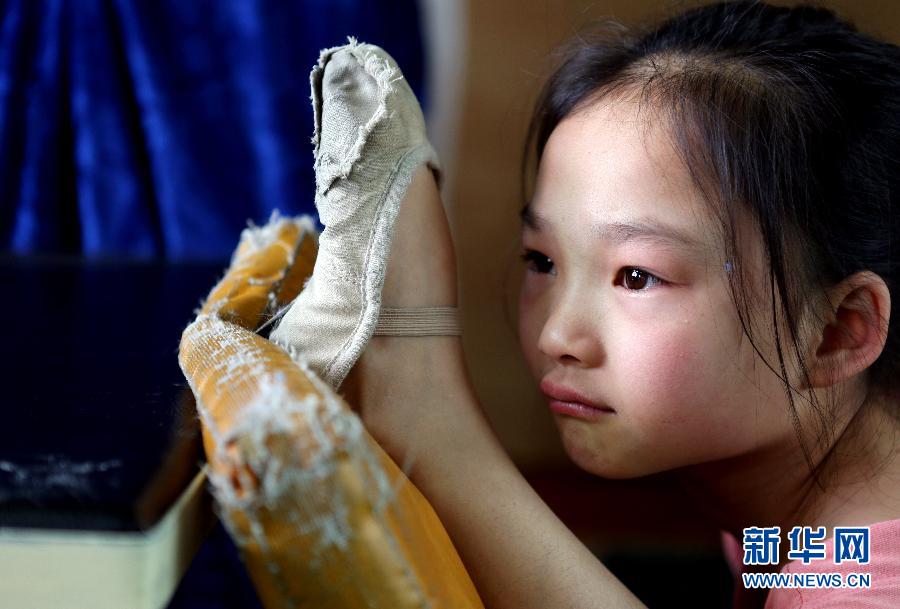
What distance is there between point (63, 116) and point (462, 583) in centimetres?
86

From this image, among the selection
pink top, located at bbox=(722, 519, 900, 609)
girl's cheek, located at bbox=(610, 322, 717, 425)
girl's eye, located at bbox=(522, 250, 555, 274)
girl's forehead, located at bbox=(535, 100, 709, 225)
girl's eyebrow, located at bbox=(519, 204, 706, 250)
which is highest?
girl's forehead, located at bbox=(535, 100, 709, 225)

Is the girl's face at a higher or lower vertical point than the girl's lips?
higher

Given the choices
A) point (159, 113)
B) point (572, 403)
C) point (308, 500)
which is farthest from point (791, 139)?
point (159, 113)

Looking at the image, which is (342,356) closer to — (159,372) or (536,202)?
(159,372)

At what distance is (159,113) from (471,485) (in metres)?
0.71

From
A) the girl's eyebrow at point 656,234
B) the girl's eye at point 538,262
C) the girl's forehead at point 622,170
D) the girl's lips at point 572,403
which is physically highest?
the girl's forehead at point 622,170

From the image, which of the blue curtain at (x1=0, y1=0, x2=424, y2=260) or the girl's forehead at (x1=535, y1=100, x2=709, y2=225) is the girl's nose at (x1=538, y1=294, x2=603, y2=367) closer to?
the girl's forehead at (x1=535, y1=100, x2=709, y2=225)

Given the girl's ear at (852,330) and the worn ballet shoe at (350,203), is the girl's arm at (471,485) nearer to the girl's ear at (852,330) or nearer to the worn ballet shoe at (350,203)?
the worn ballet shoe at (350,203)

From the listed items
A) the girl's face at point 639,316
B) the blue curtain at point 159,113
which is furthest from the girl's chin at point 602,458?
the blue curtain at point 159,113

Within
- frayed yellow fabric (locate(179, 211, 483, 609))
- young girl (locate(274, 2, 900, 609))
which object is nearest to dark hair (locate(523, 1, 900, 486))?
young girl (locate(274, 2, 900, 609))

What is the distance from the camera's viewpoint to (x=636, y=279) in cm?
59

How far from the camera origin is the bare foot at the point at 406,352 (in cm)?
56

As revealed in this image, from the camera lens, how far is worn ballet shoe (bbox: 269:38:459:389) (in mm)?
525

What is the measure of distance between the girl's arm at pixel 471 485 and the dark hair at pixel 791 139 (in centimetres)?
20
